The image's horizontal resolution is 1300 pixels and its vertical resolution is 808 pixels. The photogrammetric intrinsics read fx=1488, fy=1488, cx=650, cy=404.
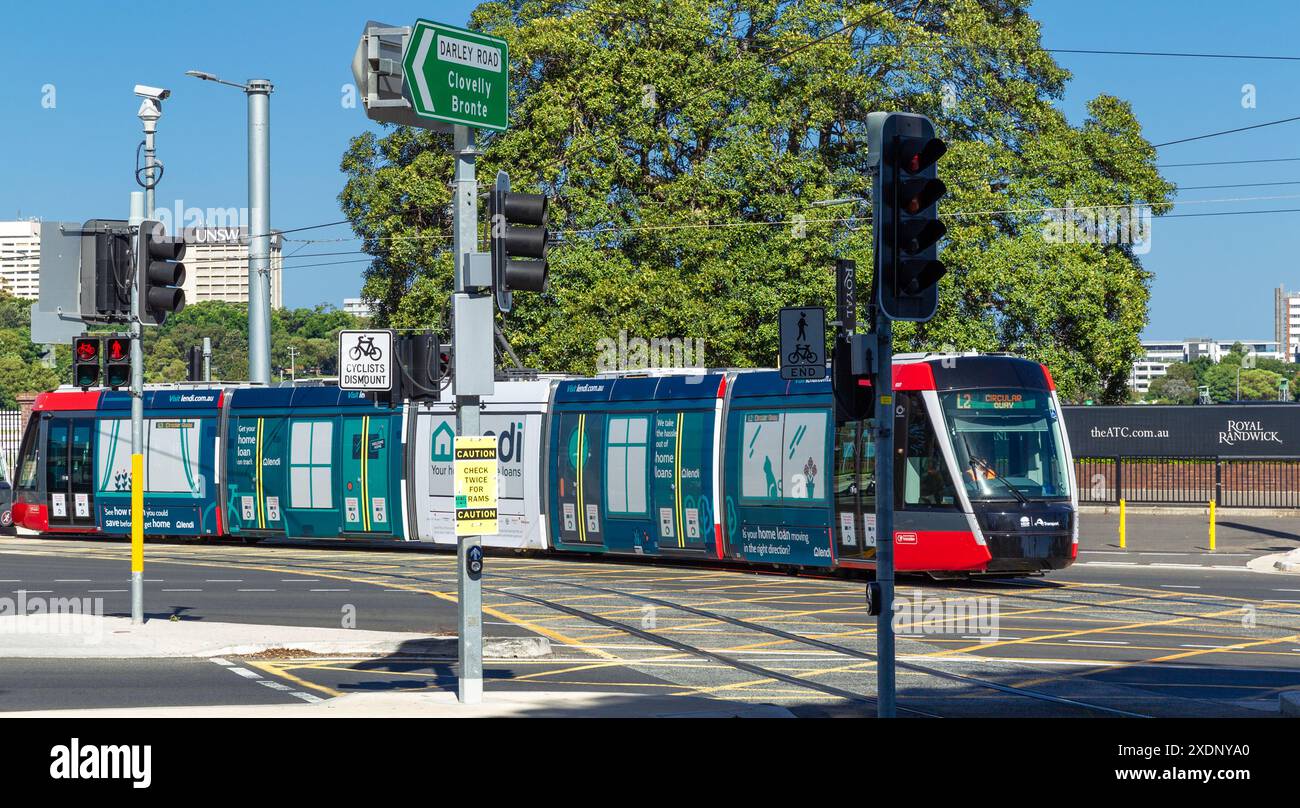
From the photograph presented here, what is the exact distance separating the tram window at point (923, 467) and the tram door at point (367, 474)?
1178 centimetres

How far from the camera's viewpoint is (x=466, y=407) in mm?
12477

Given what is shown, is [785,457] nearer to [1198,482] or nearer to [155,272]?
[155,272]

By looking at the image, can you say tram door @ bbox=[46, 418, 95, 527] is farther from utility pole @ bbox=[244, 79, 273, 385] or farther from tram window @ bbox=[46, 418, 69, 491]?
utility pole @ bbox=[244, 79, 273, 385]

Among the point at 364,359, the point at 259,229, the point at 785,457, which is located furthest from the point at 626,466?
the point at 259,229

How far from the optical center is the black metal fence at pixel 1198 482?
40812 millimetres

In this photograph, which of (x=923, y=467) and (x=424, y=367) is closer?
(x=424, y=367)

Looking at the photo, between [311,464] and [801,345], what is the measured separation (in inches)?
468

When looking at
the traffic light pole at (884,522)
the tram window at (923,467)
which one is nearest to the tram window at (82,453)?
the tram window at (923,467)

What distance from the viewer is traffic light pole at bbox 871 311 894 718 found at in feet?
35.6

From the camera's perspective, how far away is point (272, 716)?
469 inches

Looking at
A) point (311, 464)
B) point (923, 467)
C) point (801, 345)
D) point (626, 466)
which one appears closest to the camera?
point (923, 467)

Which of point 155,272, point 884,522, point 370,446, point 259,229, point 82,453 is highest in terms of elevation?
point 259,229

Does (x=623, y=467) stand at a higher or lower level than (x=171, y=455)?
lower
